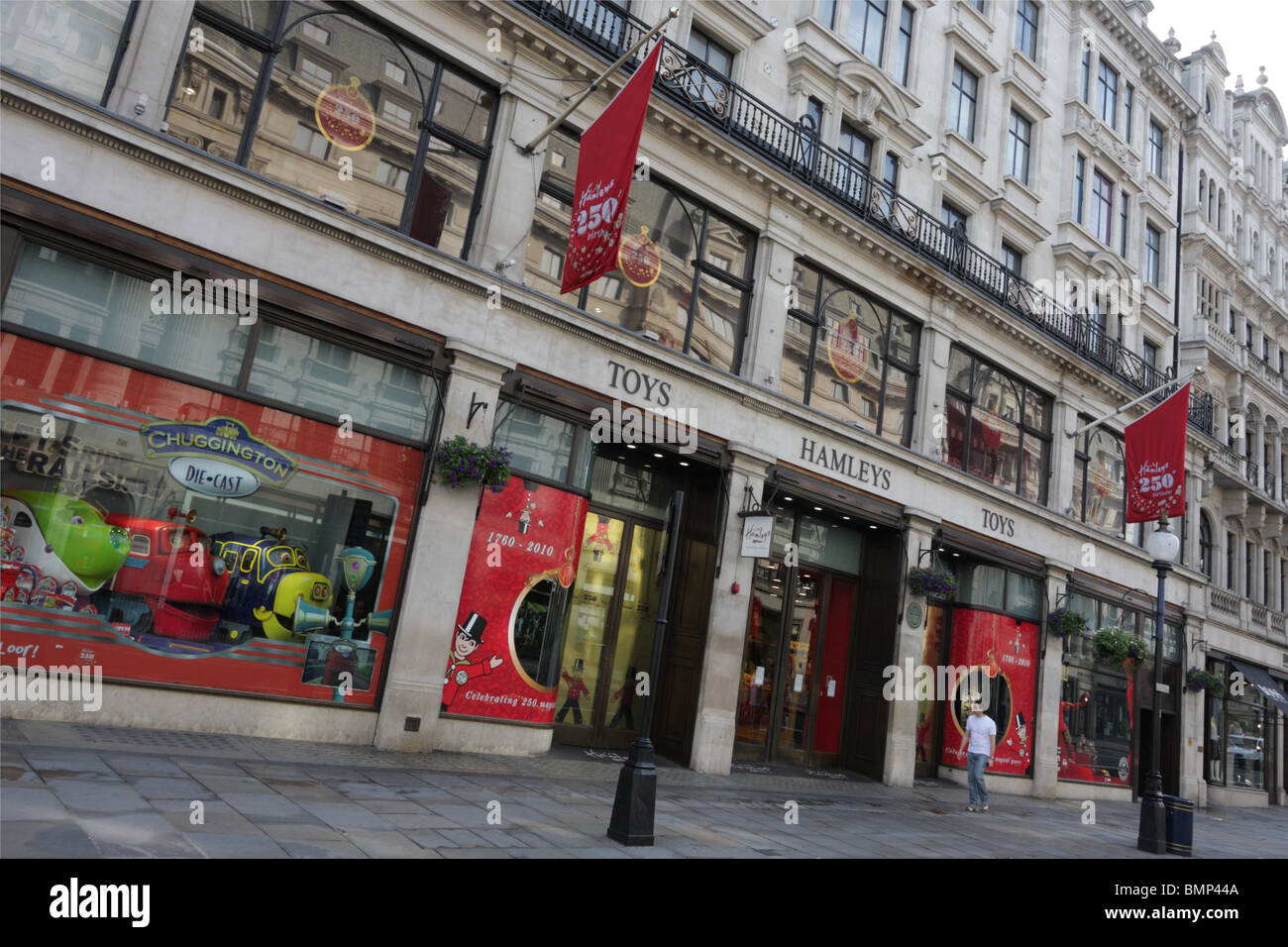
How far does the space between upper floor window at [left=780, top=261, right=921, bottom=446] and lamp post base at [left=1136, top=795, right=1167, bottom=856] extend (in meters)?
8.45

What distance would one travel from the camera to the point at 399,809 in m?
8.23

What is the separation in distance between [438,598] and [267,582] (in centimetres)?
230

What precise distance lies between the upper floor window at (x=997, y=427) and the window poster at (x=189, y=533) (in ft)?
45.0

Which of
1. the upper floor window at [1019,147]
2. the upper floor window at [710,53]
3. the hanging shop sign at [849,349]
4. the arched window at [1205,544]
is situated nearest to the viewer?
the upper floor window at [710,53]

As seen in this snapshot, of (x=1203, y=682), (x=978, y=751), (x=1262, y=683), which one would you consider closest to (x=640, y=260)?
(x=978, y=751)

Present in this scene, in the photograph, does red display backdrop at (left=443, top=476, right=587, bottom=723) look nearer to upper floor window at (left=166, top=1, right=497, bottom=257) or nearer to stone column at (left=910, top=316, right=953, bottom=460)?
upper floor window at (left=166, top=1, right=497, bottom=257)

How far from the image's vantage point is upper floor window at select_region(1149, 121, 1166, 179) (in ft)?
97.1

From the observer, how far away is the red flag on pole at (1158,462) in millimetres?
17359

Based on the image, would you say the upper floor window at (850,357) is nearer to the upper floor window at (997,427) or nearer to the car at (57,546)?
the upper floor window at (997,427)

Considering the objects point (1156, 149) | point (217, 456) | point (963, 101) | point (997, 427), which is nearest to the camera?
point (217, 456)

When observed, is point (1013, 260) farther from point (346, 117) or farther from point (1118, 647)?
point (346, 117)

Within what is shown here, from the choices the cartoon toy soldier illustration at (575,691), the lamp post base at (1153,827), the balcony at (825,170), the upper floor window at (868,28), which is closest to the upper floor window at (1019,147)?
the balcony at (825,170)

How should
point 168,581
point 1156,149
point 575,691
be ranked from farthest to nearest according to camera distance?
point 1156,149, point 575,691, point 168,581
